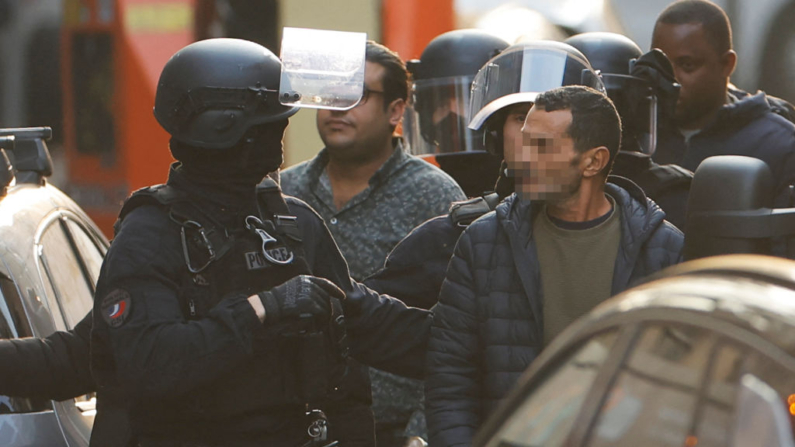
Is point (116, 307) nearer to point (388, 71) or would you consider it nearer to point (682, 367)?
point (682, 367)

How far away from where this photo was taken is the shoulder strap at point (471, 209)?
380cm

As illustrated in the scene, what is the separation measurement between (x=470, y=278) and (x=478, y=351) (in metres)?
0.18

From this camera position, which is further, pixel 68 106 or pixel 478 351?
pixel 68 106

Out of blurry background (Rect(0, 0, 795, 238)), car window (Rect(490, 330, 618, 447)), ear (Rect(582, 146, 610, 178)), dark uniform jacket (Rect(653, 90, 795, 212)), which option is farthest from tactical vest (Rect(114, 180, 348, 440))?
blurry background (Rect(0, 0, 795, 238))

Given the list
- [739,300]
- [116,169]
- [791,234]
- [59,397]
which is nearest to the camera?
[739,300]

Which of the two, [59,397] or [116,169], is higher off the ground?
[59,397]

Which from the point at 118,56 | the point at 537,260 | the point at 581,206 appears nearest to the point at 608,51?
the point at 581,206

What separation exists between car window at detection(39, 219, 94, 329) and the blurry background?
18.5ft

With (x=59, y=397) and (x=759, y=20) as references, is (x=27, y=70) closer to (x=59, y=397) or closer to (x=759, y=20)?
(x=759, y=20)

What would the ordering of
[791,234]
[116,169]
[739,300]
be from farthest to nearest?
1. [116,169]
2. [791,234]
3. [739,300]

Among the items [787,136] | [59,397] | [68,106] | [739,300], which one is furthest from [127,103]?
[739,300]

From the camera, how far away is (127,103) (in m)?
9.98

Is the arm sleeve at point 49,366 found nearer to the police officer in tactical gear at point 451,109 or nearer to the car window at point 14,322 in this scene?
the car window at point 14,322

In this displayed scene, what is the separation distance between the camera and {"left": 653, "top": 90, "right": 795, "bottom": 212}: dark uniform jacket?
495 centimetres
